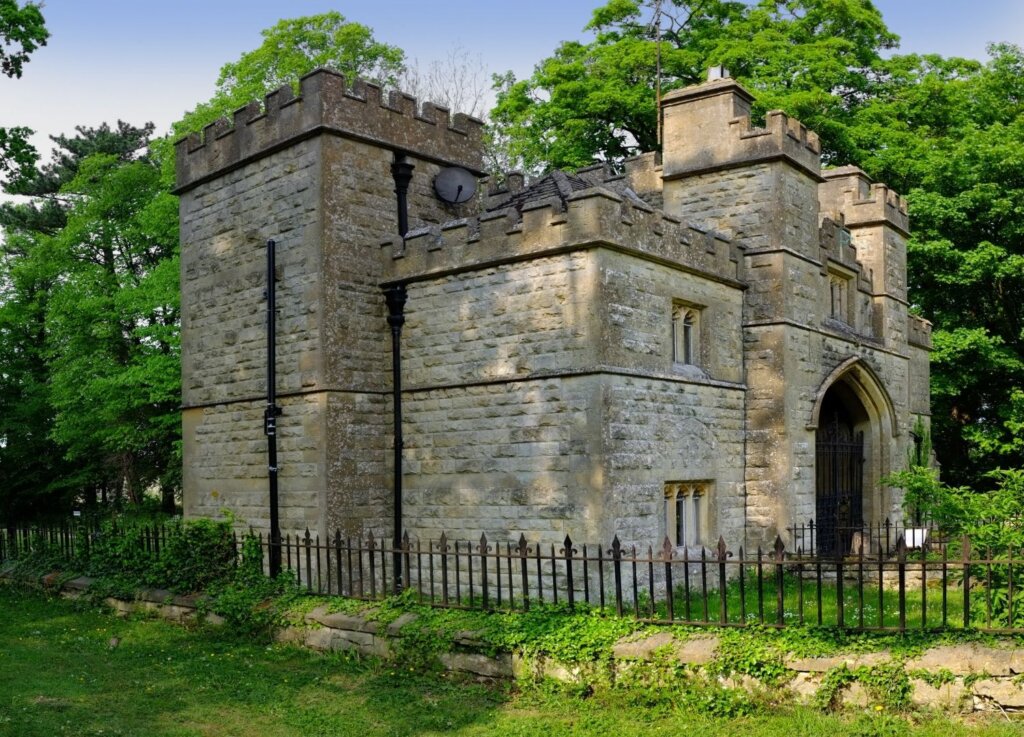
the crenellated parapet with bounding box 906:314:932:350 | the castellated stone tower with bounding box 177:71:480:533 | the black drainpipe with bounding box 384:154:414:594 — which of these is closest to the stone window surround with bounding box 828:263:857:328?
the crenellated parapet with bounding box 906:314:932:350

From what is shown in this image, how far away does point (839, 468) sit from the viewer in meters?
16.8

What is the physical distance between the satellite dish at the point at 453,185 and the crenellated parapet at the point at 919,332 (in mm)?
10538

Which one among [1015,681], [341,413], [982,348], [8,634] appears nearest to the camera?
[1015,681]

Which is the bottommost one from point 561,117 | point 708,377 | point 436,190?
point 708,377

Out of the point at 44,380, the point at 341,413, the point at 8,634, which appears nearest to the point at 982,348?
the point at 341,413

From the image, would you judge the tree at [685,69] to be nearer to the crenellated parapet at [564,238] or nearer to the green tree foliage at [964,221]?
the green tree foliage at [964,221]

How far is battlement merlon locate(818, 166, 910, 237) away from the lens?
59.4ft

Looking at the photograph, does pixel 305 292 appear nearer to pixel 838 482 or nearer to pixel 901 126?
pixel 838 482

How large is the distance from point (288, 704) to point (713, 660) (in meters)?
3.79

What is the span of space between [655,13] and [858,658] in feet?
76.0

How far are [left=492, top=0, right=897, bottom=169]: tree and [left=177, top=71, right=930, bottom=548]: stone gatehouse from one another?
984 centimetres

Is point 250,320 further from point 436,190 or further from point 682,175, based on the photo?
point 682,175

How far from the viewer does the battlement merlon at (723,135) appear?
1436 cm

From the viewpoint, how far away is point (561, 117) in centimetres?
2633
